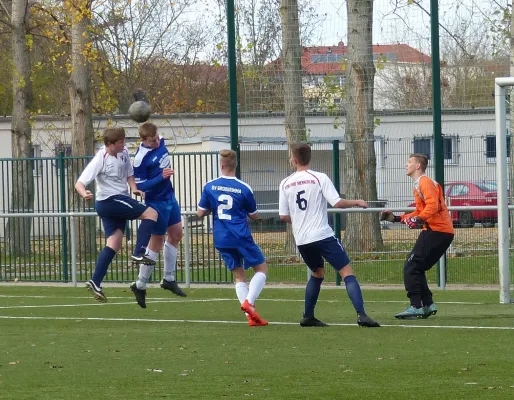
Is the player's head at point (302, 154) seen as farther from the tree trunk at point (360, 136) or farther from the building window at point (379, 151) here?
the building window at point (379, 151)

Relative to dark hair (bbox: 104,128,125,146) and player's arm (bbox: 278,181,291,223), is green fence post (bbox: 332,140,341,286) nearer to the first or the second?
dark hair (bbox: 104,128,125,146)

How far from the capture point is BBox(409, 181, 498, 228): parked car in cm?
1625

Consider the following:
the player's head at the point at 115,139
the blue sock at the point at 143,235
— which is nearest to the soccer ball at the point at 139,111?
the player's head at the point at 115,139

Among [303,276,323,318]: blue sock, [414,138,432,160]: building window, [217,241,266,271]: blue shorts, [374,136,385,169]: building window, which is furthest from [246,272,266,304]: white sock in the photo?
[374,136,385,169]: building window

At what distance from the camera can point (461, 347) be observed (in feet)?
28.2

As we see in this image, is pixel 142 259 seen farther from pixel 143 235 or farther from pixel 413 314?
pixel 413 314

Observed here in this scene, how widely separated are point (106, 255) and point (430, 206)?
12.1 feet

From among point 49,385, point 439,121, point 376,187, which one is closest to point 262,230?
point 376,187

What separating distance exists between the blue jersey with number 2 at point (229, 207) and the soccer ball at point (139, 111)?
83.6 inches

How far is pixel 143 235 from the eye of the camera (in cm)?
1250

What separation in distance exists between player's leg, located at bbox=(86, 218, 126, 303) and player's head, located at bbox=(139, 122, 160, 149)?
917 millimetres

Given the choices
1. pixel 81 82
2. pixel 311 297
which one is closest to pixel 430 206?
pixel 311 297

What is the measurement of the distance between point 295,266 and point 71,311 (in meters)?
5.80

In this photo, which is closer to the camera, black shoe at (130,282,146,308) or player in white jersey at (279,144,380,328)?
player in white jersey at (279,144,380,328)
